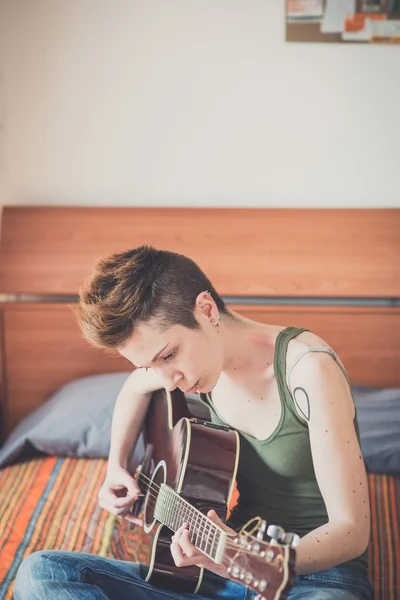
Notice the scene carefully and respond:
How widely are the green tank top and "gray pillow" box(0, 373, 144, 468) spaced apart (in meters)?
0.83

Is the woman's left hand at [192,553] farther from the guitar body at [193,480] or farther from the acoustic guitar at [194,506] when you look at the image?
the guitar body at [193,480]

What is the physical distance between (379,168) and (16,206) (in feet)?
4.33

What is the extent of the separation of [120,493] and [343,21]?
5.76ft

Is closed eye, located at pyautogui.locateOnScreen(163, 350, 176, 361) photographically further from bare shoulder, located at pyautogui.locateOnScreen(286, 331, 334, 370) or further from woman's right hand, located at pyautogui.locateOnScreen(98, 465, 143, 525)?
woman's right hand, located at pyautogui.locateOnScreen(98, 465, 143, 525)

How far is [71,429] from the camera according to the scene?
2170mm

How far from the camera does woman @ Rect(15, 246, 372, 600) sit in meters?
1.15

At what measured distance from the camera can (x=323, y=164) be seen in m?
2.51

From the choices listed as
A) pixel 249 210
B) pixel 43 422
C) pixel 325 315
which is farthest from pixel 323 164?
pixel 43 422

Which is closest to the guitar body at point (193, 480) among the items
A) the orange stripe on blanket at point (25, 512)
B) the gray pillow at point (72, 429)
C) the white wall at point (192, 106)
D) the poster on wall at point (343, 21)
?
the orange stripe on blanket at point (25, 512)

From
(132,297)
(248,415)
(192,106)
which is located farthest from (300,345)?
(192,106)

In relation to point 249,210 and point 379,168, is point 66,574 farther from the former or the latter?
point 379,168

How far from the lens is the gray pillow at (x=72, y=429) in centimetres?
215

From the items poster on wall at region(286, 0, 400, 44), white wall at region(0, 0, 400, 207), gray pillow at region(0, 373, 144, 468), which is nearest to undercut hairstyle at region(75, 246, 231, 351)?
gray pillow at region(0, 373, 144, 468)

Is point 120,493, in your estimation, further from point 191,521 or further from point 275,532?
point 275,532
